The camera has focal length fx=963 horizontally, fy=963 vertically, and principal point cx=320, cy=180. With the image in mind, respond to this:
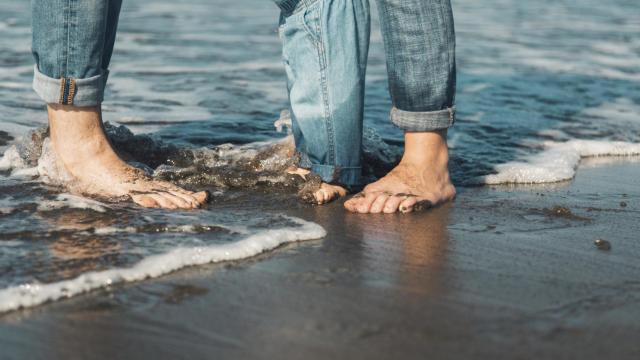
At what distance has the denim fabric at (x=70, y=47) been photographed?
9.62 feet

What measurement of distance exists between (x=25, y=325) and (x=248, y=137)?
221cm

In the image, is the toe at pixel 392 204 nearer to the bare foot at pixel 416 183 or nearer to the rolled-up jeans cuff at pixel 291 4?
the bare foot at pixel 416 183

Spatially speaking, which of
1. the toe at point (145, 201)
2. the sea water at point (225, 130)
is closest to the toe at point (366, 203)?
the sea water at point (225, 130)

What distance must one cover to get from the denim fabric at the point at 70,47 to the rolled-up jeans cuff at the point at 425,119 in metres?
0.98

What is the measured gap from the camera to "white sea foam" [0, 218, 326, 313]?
209cm

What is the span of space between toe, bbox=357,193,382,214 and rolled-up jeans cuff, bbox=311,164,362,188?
14 cm

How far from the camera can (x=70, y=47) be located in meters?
2.96

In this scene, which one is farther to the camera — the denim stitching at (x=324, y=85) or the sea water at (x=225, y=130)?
the denim stitching at (x=324, y=85)

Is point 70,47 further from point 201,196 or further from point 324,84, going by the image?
point 324,84

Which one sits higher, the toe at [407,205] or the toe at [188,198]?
the toe at [188,198]

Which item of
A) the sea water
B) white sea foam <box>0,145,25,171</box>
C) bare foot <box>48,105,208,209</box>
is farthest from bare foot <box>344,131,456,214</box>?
white sea foam <box>0,145,25,171</box>

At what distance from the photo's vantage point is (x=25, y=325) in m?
1.95

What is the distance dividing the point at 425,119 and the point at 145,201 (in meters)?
0.92

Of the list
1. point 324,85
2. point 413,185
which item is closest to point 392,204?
point 413,185
